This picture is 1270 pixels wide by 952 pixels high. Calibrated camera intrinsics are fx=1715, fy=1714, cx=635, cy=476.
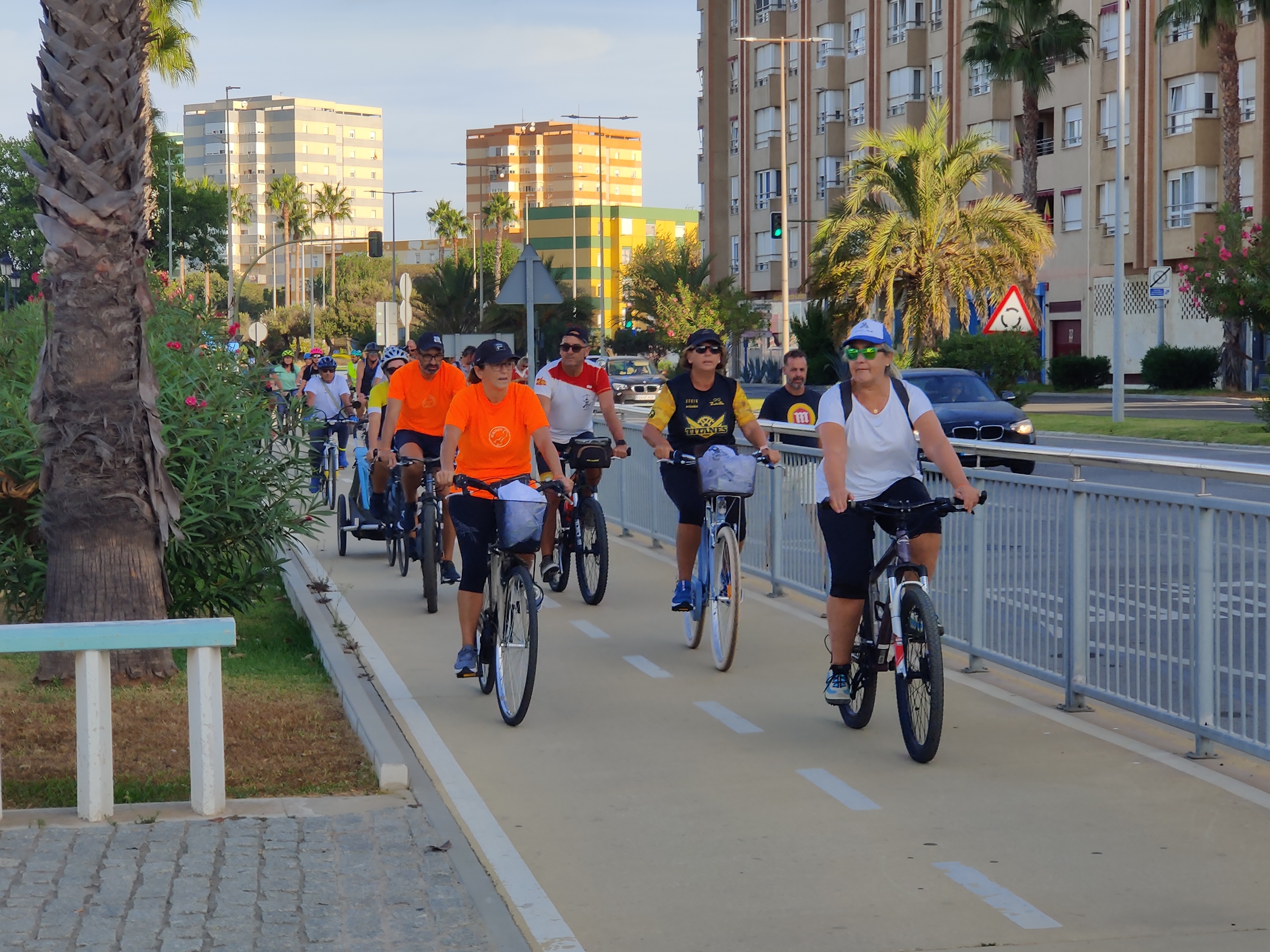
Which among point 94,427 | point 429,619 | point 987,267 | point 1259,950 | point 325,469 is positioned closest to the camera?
point 1259,950

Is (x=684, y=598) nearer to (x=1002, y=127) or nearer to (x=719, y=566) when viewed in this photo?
(x=719, y=566)

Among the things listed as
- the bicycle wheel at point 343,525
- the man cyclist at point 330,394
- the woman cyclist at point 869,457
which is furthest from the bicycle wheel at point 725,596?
the man cyclist at point 330,394

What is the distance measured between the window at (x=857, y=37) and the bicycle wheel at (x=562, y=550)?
60305mm

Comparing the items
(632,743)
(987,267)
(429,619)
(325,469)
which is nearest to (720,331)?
(987,267)

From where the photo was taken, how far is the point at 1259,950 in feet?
15.3

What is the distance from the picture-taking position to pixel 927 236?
43281 millimetres

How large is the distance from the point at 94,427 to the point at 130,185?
1.28 metres

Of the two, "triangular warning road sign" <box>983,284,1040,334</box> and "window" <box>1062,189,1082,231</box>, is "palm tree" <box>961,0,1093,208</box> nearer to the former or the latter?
"window" <box>1062,189,1082,231</box>

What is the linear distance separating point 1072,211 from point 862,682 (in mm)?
54228

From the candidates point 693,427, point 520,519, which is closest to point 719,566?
point 693,427

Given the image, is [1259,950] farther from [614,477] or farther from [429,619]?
[614,477]

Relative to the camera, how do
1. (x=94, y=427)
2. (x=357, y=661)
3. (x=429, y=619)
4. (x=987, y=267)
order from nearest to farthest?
1. (x=94, y=427)
2. (x=357, y=661)
3. (x=429, y=619)
4. (x=987, y=267)

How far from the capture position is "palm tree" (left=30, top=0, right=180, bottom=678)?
28.1 ft

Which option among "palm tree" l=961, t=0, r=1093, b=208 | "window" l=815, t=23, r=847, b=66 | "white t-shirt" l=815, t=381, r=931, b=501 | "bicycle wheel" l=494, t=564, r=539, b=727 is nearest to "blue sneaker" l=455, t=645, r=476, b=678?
"bicycle wheel" l=494, t=564, r=539, b=727
